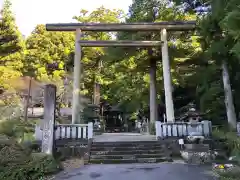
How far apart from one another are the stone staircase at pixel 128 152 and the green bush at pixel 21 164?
201cm

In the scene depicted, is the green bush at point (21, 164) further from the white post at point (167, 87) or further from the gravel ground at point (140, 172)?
the white post at point (167, 87)

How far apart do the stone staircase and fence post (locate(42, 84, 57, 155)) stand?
1.59m

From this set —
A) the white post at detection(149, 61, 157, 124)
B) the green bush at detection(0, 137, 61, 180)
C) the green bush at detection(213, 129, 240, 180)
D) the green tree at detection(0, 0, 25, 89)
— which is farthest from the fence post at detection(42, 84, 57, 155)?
the green tree at detection(0, 0, 25, 89)

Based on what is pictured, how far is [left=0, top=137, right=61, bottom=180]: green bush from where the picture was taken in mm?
6121

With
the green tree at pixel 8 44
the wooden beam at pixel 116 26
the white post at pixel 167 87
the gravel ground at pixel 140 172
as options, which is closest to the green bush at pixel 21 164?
the gravel ground at pixel 140 172

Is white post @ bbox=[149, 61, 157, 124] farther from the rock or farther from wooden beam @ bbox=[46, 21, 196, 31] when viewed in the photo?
the rock

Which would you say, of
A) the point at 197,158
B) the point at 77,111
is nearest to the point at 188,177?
the point at 197,158

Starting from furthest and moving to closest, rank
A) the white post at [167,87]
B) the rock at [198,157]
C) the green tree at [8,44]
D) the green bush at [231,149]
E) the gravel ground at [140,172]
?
the green tree at [8,44] → the white post at [167,87] → the rock at [198,157] → the gravel ground at [140,172] → the green bush at [231,149]

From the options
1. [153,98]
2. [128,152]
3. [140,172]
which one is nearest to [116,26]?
[153,98]

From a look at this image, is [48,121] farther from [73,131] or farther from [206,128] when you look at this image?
[206,128]

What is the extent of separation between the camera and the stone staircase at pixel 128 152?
28.2 feet

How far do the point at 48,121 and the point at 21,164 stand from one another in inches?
81.6

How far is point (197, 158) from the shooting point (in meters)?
8.45

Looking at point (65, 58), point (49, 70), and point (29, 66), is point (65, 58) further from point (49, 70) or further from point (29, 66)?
point (29, 66)
